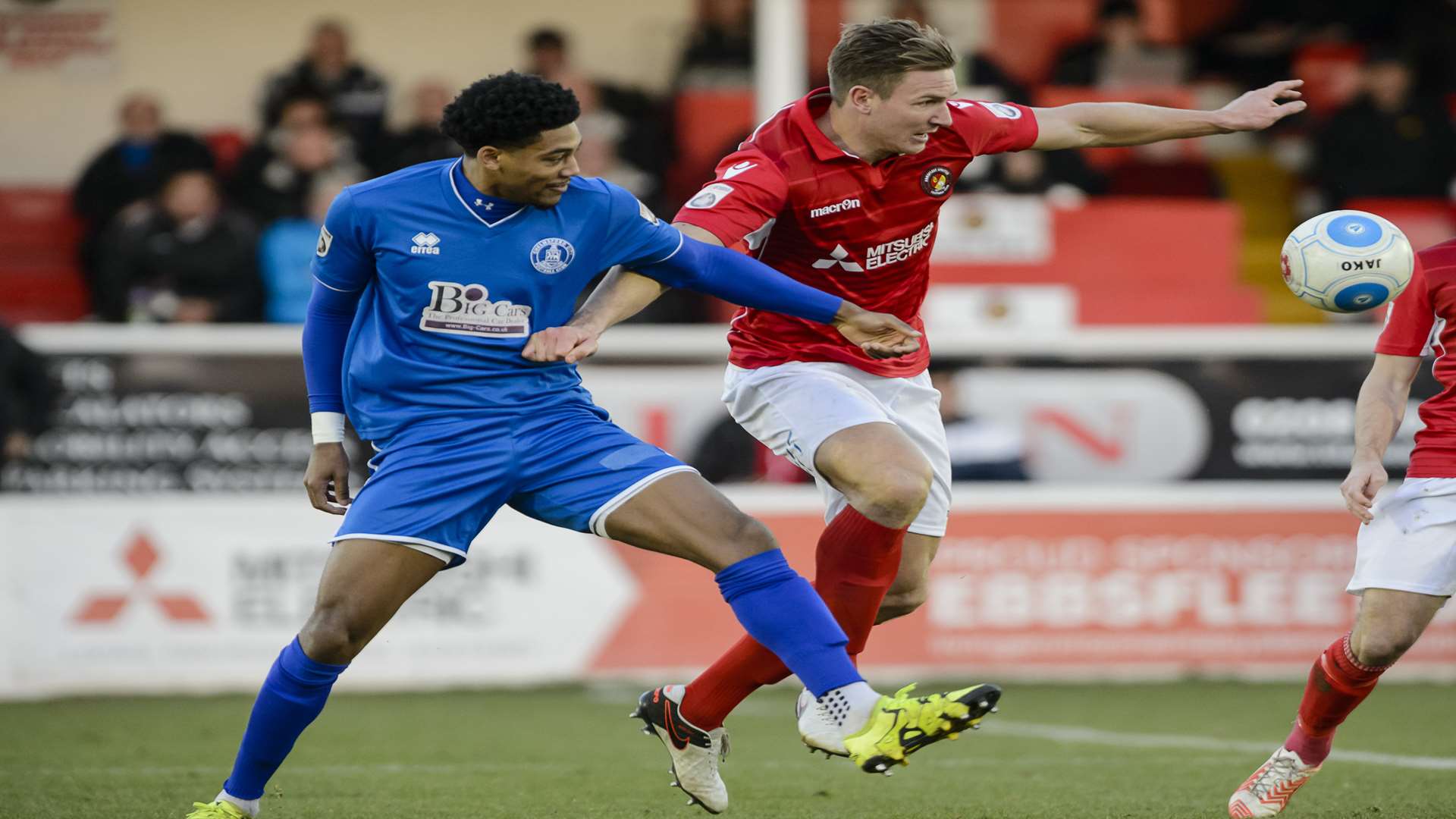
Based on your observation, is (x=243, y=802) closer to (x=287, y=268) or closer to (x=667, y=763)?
(x=667, y=763)

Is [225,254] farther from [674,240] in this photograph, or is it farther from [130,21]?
[674,240]

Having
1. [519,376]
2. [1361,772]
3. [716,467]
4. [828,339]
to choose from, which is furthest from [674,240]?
[716,467]

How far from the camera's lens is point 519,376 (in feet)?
16.8

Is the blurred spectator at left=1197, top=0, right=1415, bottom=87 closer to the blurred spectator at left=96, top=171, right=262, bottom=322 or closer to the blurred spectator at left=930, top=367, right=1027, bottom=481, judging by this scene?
the blurred spectator at left=930, top=367, right=1027, bottom=481

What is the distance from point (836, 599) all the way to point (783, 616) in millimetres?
796

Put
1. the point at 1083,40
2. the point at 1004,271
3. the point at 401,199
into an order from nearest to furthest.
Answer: the point at 401,199 < the point at 1004,271 < the point at 1083,40

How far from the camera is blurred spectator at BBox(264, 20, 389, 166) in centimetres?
1306

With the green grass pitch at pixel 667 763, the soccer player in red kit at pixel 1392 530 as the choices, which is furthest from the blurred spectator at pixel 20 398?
the soccer player in red kit at pixel 1392 530

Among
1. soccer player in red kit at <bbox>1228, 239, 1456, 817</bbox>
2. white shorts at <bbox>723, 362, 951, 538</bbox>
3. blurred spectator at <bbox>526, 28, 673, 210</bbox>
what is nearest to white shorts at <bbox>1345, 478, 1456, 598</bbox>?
soccer player in red kit at <bbox>1228, 239, 1456, 817</bbox>

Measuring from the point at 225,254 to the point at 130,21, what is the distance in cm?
457

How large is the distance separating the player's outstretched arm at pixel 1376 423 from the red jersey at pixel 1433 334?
5cm

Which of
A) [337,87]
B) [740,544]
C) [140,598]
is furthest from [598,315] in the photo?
[337,87]

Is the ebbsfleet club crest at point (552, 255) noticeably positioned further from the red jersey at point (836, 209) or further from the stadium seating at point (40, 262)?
the stadium seating at point (40, 262)

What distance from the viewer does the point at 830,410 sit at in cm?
574
